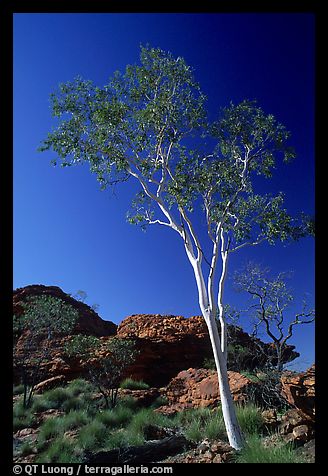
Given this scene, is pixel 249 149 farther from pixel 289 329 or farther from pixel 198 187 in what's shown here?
pixel 289 329

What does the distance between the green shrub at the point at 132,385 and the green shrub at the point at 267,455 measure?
40.1 ft

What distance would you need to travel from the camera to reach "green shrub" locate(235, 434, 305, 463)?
6.38m

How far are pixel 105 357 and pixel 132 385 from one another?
1.99 m

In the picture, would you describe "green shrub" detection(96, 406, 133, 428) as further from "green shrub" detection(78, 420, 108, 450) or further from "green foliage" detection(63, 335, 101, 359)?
"green foliage" detection(63, 335, 101, 359)

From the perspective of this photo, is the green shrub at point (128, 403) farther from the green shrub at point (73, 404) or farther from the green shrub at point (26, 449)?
the green shrub at point (26, 449)

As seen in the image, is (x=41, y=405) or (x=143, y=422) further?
(x=41, y=405)

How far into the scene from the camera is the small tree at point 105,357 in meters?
17.4

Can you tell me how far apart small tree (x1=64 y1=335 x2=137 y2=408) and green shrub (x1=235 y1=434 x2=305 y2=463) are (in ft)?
33.4

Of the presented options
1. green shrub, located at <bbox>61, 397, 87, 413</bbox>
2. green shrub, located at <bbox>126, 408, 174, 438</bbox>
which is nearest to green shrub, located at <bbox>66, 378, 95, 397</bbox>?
green shrub, located at <bbox>61, 397, 87, 413</bbox>

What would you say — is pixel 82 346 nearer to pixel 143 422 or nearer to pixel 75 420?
pixel 75 420

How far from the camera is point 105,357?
18594 millimetres

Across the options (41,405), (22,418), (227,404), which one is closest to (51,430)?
(22,418)

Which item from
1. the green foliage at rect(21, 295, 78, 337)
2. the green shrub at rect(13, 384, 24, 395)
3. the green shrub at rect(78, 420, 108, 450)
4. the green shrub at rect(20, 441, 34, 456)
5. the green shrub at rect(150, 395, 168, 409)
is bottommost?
the green shrub at rect(150, 395, 168, 409)

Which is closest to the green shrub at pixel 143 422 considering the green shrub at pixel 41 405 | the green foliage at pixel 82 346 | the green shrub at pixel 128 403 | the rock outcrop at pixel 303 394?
the green shrub at pixel 128 403
